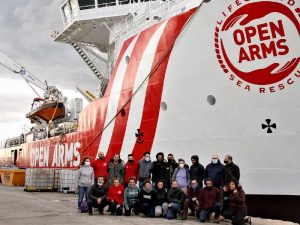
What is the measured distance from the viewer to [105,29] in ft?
58.8

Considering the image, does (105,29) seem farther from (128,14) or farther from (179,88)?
(179,88)

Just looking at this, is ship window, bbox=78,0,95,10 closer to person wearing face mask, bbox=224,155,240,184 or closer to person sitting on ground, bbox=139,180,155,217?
person sitting on ground, bbox=139,180,155,217

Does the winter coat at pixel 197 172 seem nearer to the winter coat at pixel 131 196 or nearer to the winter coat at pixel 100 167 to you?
the winter coat at pixel 131 196

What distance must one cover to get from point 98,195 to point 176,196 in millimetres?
1883

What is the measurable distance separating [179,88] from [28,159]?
18.2 metres

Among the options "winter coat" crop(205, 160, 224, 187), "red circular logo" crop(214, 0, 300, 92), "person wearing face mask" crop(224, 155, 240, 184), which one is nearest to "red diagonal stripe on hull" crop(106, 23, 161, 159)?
"red circular logo" crop(214, 0, 300, 92)

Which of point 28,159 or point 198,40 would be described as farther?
point 28,159

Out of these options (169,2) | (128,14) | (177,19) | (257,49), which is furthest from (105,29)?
(257,49)

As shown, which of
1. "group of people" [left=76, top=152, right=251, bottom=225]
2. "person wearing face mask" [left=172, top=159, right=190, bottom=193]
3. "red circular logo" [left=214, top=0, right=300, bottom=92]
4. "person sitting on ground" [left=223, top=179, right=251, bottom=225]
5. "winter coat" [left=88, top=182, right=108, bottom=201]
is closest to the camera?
"person sitting on ground" [left=223, top=179, right=251, bottom=225]

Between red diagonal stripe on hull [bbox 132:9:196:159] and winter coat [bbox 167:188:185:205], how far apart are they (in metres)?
1.58

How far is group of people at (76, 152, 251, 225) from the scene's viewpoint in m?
8.14

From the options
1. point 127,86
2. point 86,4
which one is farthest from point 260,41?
point 86,4

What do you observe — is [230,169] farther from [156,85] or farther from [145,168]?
[156,85]

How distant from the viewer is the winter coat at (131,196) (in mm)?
9227
